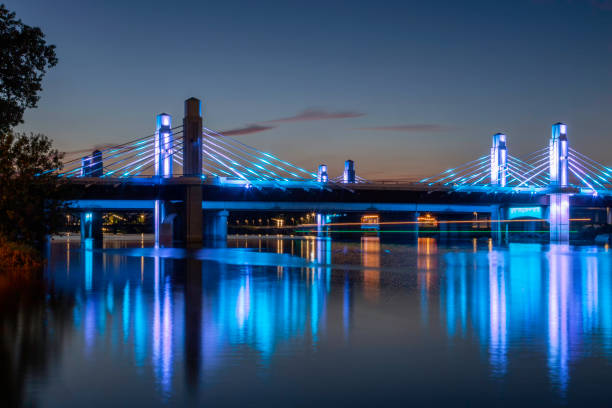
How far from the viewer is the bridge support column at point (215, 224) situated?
9938 cm

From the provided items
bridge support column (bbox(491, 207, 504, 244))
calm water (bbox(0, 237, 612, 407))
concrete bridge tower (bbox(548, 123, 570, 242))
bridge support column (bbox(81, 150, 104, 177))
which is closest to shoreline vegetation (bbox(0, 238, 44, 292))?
calm water (bbox(0, 237, 612, 407))

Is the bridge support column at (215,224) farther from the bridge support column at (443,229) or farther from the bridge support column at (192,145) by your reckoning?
the bridge support column at (443,229)

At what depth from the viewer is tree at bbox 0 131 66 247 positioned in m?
27.4

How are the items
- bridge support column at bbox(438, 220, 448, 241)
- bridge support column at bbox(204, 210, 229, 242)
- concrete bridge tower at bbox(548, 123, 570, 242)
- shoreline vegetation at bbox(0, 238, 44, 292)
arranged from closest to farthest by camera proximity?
shoreline vegetation at bbox(0, 238, 44, 292), concrete bridge tower at bbox(548, 123, 570, 242), bridge support column at bbox(204, 210, 229, 242), bridge support column at bbox(438, 220, 448, 241)

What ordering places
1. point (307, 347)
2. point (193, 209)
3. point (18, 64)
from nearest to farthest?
point (307, 347), point (18, 64), point (193, 209)

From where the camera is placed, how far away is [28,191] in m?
28.3

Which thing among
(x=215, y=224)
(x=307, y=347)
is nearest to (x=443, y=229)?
(x=215, y=224)

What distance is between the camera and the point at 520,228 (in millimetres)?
101500

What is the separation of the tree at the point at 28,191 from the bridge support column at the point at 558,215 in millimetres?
70744

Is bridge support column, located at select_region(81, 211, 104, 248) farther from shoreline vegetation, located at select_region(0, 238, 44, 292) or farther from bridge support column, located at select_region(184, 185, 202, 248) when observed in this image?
shoreline vegetation, located at select_region(0, 238, 44, 292)

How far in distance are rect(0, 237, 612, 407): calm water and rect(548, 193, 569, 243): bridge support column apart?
70266mm

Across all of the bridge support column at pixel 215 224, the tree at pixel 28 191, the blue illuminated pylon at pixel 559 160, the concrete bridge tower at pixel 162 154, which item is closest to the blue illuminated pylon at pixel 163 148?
the concrete bridge tower at pixel 162 154

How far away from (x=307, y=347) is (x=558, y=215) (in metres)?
86.1

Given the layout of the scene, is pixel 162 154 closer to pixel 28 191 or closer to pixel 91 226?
pixel 91 226
